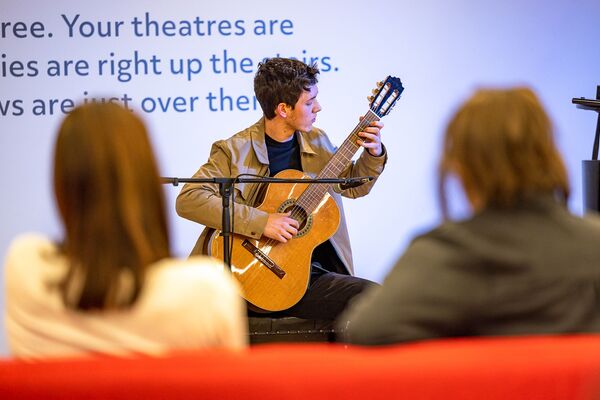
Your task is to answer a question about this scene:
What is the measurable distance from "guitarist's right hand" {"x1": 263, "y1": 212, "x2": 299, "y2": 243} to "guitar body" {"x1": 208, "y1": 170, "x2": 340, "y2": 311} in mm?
54

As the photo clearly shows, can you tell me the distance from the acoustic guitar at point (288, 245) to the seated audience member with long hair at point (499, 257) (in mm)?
2388

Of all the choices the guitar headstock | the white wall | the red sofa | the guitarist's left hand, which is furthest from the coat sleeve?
the red sofa

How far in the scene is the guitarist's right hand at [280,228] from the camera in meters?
4.09

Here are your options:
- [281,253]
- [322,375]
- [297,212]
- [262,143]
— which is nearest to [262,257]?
[281,253]

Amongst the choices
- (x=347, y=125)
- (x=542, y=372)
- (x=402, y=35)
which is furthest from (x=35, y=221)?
(x=542, y=372)

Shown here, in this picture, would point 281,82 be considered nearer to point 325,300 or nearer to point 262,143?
point 262,143

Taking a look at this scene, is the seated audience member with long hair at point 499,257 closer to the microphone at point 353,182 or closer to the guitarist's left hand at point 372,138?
the microphone at point 353,182

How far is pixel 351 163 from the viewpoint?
438cm

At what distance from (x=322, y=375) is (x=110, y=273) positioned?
1.33 feet

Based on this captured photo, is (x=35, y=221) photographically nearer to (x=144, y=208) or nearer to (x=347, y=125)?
(x=347, y=125)

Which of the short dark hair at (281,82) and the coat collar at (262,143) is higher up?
the short dark hair at (281,82)

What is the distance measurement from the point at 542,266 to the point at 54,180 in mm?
868

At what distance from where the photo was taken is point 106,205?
160 cm

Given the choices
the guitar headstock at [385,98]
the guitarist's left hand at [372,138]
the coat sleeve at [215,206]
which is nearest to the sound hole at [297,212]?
the coat sleeve at [215,206]
